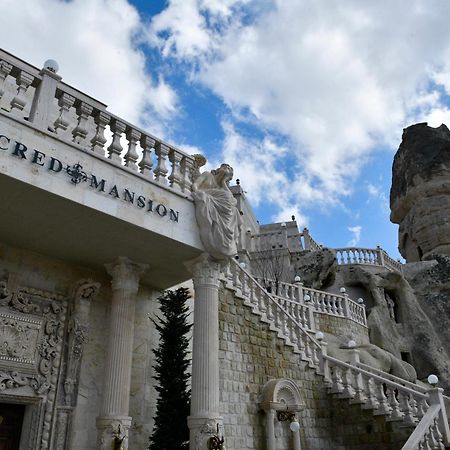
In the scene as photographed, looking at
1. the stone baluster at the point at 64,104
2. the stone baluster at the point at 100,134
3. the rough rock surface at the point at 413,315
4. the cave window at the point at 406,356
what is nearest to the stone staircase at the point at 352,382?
the stone baluster at the point at 100,134

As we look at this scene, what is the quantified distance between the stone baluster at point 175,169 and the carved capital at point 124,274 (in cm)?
167

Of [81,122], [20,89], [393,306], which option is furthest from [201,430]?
[393,306]

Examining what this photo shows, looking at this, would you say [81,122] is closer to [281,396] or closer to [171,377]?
[171,377]

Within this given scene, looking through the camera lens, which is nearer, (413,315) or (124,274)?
(124,274)

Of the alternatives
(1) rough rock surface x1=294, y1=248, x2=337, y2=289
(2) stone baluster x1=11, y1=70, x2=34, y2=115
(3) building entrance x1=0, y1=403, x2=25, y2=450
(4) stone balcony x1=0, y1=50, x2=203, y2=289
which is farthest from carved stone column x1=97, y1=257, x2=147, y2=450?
(1) rough rock surface x1=294, y1=248, x2=337, y2=289

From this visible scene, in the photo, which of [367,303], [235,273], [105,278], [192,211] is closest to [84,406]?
[105,278]

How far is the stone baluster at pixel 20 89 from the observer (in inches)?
259

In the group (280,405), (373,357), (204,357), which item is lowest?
(280,405)

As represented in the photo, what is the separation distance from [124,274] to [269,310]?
4.56 meters

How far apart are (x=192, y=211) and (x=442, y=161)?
2730cm

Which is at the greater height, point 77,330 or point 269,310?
point 269,310

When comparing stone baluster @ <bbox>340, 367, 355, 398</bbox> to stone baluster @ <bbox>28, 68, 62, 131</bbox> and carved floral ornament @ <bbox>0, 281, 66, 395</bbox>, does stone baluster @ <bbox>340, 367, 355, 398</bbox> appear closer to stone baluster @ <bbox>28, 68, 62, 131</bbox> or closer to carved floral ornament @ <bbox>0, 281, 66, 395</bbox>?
carved floral ornament @ <bbox>0, 281, 66, 395</bbox>

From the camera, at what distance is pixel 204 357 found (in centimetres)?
773

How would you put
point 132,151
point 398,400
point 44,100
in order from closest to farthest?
point 44,100 → point 132,151 → point 398,400
